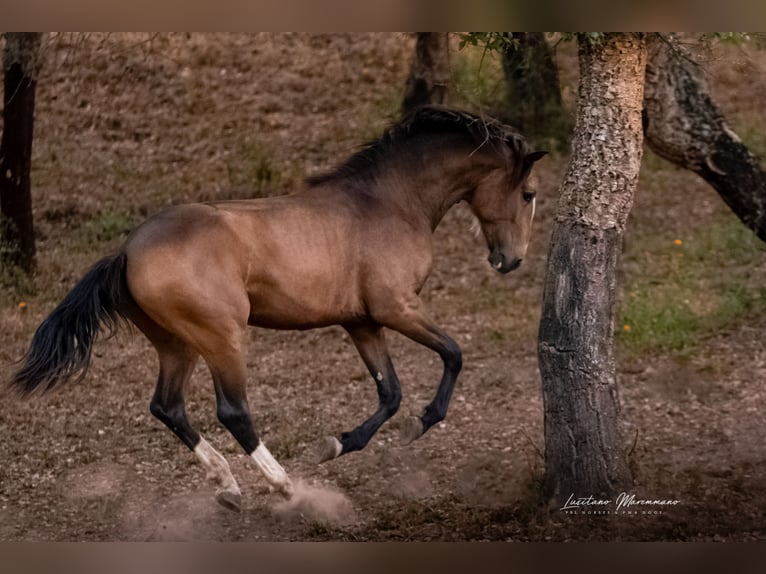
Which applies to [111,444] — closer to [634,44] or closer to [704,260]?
[634,44]

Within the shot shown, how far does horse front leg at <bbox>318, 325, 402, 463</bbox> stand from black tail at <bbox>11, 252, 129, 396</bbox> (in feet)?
3.79

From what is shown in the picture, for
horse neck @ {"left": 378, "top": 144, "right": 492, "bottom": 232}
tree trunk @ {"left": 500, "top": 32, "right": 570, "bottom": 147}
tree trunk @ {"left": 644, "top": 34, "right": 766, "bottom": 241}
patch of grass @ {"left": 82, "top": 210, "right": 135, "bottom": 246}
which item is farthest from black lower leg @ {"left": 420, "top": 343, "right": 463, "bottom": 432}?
tree trunk @ {"left": 500, "top": 32, "right": 570, "bottom": 147}

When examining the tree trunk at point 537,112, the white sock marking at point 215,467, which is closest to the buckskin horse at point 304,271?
the white sock marking at point 215,467

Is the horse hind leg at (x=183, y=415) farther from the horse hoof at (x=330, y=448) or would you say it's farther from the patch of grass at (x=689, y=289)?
the patch of grass at (x=689, y=289)

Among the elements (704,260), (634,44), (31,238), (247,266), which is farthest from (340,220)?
(704,260)

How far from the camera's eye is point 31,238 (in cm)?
822

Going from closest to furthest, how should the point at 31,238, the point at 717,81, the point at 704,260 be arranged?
the point at 31,238 < the point at 704,260 < the point at 717,81

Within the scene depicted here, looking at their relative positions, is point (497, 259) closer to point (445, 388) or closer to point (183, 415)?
point (445, 388)

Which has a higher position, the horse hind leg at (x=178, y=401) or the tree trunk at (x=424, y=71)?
the tree trunk at (x=424, y=71)

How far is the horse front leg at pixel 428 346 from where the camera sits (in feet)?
17.9

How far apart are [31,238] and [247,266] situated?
3573mm

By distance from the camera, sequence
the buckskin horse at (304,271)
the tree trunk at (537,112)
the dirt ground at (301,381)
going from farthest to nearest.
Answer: the tree trunk at (537,112) → the dirt ground at (301,381) → the buckskin horse at (304,271)

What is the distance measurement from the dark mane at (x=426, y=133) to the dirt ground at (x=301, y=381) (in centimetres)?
168

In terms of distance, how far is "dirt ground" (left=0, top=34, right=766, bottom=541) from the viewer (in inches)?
235
